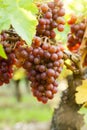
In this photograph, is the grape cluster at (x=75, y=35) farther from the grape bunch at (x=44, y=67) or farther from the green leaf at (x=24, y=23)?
the green leaf at (x=24, y=23)

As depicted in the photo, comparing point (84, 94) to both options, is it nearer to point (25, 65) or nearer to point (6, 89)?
point (25, 65)

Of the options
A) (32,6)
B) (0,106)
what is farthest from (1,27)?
(0,106)

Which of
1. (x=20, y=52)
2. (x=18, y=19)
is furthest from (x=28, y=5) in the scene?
(x=20, y=52)

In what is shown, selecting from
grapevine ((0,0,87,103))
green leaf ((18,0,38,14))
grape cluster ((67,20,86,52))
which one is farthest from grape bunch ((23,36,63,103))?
grape cluster ((67,20,86,52))

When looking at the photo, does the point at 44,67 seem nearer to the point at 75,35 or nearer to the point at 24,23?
the point at 24,23

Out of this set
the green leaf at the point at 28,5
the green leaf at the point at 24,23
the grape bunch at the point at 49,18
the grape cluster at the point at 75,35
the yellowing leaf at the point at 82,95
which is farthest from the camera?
the grape cluster at the point at 75,35

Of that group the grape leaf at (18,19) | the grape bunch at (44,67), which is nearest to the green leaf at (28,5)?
the grape leaf at (18,19)

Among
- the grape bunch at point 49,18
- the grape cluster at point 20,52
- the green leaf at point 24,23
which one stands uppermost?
the grape bunch at point 49,18

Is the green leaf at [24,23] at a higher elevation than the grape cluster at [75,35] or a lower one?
lower
